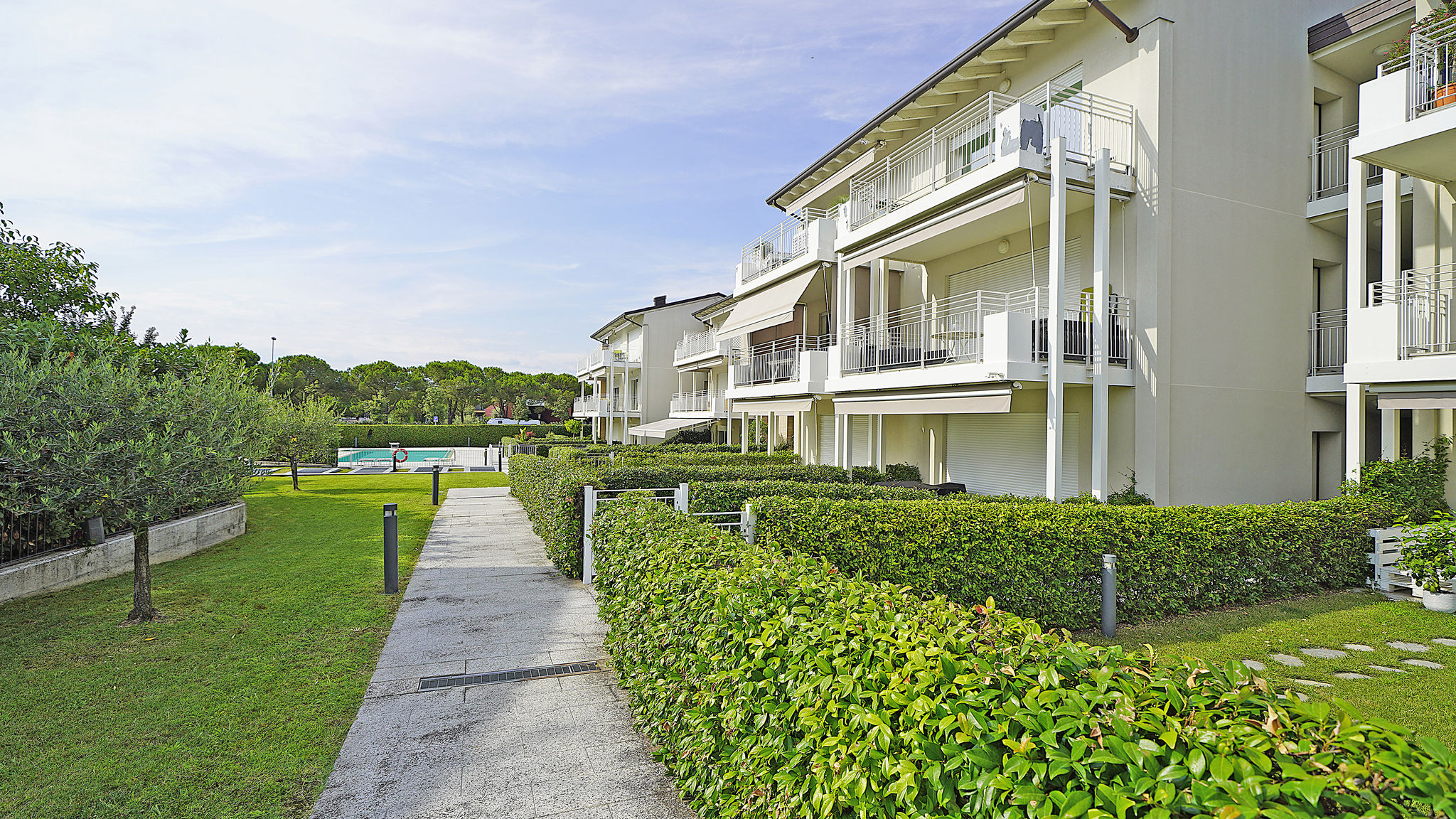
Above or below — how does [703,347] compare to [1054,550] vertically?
above

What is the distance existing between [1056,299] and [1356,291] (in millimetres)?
4179

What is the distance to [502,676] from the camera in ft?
20.3

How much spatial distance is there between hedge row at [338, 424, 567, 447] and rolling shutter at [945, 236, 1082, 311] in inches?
1713

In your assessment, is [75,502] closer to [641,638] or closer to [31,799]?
[31,799]

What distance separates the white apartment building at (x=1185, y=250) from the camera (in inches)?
421

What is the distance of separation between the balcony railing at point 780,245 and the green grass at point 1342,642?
13746mm

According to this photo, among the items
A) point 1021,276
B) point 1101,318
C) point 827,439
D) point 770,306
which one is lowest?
point 827,439

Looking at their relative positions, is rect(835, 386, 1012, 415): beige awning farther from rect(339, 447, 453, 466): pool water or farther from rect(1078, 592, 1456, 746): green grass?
rect(339, 447, 453, 466): pool water

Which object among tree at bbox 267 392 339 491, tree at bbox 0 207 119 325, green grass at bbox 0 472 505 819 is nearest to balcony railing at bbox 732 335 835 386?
green grass at bbox 0 472 505 819

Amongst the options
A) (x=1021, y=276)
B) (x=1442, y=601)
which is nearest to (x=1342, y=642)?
(x=1442, y=601)

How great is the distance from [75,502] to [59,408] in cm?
111

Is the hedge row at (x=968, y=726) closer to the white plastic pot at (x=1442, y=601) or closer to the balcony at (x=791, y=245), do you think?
the white plastic pot at (x=1442, y=601)

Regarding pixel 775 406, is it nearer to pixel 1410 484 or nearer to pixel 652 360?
pixel 1410 484

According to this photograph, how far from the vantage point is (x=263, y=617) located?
7906 mm
